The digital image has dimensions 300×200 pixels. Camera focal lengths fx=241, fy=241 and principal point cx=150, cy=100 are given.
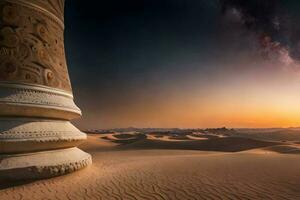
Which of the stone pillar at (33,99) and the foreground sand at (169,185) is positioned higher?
the stone pillar at (33,99)

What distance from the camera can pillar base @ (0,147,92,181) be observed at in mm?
5672

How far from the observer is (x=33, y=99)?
6668 mm

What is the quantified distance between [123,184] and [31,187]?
2.23 m

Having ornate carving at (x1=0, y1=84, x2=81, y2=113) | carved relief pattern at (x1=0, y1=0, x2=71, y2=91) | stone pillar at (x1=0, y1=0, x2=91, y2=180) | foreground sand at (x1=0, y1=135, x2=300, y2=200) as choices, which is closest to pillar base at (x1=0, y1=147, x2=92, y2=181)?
stone pillar at (x1=0, y1=0, x2=91, y2=180)

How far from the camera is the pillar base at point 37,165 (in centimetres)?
567

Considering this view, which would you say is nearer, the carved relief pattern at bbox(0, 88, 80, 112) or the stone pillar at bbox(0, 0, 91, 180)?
the stone pillar at bbox(0, 0, 91, 180)

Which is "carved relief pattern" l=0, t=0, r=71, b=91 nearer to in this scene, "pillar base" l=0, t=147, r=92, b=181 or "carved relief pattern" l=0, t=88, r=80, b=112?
"carved relief pattern" l=0, t=88, r=80, b=112

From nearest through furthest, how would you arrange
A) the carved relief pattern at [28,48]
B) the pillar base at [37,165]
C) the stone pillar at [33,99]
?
the pillar base at [37,165], the stone pillar at [33,99], the carved relief pattern at [28,48]

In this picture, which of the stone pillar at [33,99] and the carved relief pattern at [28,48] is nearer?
the stone pillar at [33,99]

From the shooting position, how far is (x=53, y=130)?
6816 millimetres

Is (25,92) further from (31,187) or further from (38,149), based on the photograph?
(31,187)

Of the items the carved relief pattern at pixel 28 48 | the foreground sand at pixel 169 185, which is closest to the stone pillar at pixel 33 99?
the carved relief pattern at pixel 28 48

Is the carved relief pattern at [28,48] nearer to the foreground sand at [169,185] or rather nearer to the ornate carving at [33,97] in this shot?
the ornate carving at [33,97]

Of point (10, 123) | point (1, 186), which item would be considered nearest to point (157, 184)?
point (1, 186)
